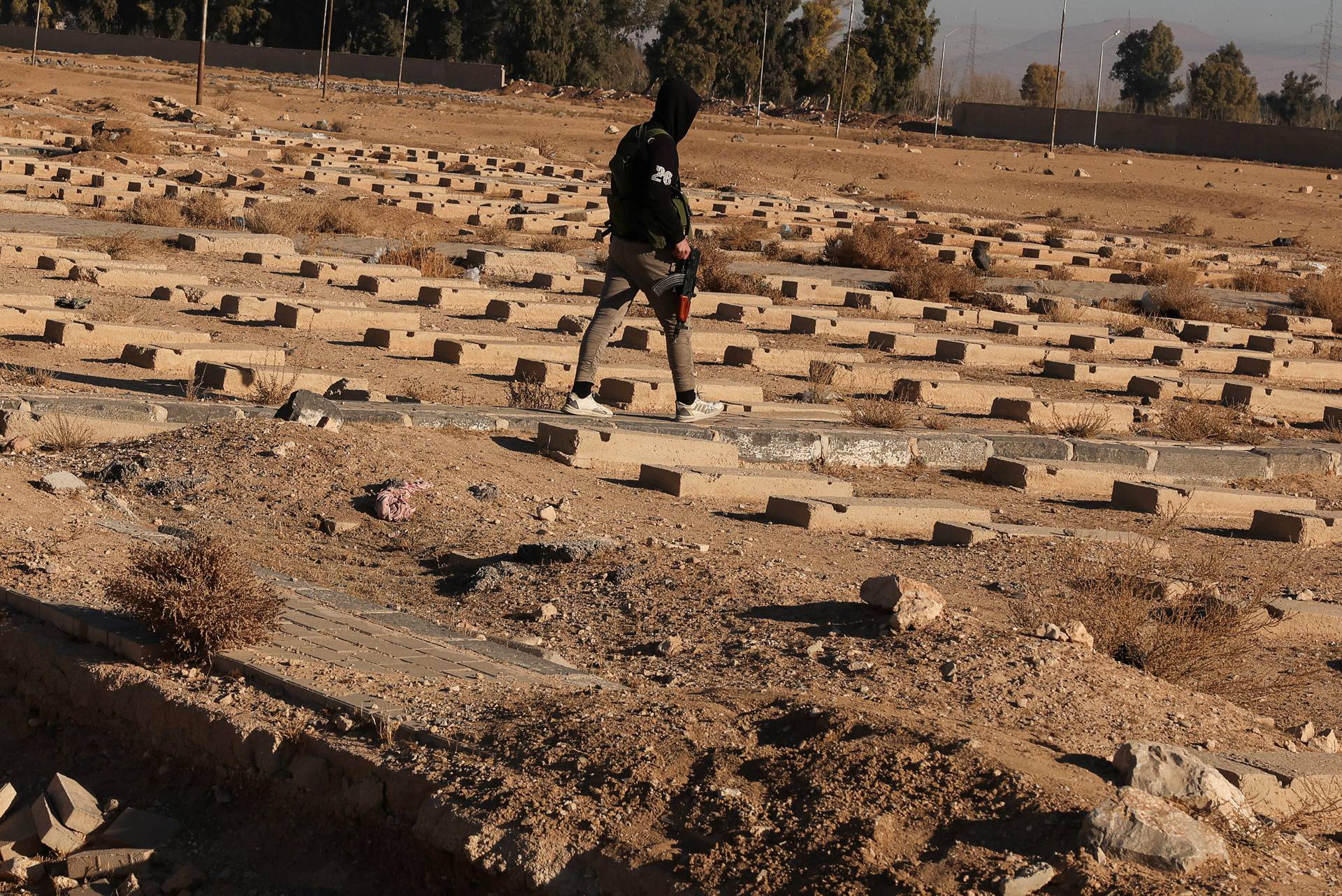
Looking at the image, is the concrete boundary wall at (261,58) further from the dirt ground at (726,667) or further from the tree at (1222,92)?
the dirt ground at (726,667)

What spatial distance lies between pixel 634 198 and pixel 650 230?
20cm

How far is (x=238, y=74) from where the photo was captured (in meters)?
64.8

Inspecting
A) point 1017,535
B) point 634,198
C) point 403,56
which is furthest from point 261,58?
point 1017,535

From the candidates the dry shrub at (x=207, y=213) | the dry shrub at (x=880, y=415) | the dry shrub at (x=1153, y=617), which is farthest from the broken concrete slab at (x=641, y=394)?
the dry shrub at (x=207, y=213)

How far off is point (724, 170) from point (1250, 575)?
3314cm

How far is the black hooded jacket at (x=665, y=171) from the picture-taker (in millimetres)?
8727

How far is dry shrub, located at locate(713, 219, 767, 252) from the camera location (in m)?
23.7

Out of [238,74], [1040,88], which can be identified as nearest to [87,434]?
[238,74]

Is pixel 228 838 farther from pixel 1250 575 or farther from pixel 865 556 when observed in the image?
pixel 1250 575

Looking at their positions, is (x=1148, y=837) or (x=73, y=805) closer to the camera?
(x=1148, y=837)

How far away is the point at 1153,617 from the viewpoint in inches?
271

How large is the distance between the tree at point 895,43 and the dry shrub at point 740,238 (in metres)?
58.4

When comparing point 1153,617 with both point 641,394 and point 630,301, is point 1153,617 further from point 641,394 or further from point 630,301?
point 641,394

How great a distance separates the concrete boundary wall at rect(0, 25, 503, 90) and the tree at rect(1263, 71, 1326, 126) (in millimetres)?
54109
